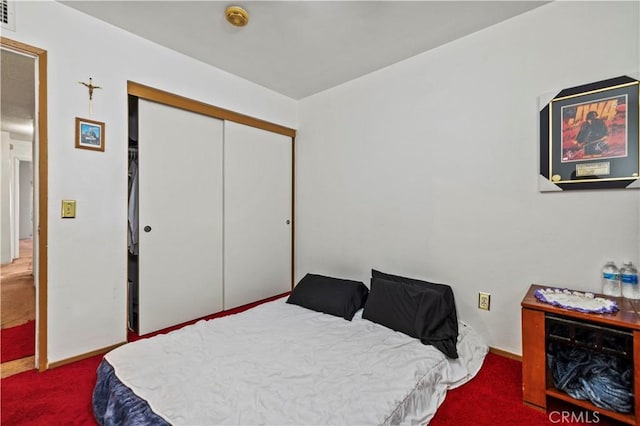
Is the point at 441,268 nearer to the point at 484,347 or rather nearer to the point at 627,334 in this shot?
the point at 484,347

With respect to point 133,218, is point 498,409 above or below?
below

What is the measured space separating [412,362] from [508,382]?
67 centimetres

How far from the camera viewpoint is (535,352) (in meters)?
1.55

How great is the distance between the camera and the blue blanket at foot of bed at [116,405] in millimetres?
1223

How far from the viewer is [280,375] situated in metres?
1.50

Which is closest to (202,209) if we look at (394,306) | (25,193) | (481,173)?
(394,306)

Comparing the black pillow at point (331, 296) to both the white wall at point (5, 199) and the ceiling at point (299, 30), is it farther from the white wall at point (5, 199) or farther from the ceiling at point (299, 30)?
the white wall at point (5, 199)

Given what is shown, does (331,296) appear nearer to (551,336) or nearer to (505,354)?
(505,354)

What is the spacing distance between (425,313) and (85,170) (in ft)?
8.55

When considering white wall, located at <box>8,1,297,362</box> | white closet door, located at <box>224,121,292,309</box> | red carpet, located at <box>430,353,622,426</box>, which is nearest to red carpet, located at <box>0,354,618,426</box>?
red carpet, located at <box>430,353,622,426</box>

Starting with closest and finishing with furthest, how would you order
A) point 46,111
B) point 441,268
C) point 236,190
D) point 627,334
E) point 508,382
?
point 627,334, point 508,382, point 46,111, point 441,268, point 236,190

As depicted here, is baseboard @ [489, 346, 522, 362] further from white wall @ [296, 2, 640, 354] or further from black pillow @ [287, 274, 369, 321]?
black pillow @ [287, 274, 369, 321]

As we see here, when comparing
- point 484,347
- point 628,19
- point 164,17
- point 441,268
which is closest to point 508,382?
point 484,347

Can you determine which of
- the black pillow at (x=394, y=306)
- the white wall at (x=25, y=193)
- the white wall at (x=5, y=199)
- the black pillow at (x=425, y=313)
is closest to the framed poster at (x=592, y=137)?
the black pillow at (x=425, y=313)
